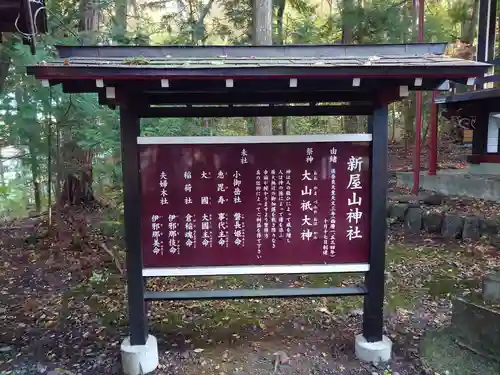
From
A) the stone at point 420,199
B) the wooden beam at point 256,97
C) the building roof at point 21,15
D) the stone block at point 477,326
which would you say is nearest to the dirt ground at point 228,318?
the stone block at point 477,326

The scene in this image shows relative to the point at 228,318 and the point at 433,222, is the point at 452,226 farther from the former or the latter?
the point at 228,318

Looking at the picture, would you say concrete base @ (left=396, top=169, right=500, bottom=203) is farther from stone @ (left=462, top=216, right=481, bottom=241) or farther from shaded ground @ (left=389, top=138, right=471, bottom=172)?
shaded ground @ (left=389, top=138, right=471, bottom=172)

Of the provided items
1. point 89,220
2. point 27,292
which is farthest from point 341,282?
point 89,220

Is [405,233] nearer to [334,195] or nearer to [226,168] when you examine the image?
[334,195]

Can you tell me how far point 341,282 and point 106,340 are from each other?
354 centimetres

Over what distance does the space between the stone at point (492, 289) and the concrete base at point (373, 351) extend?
114 cm

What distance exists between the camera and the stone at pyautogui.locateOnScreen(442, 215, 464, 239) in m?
7.90

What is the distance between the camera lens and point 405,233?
332 inches

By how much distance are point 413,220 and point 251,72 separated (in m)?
6.70

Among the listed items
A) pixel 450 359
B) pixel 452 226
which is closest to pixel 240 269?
pixel 450 359

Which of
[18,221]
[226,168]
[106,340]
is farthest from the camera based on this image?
[18,221]

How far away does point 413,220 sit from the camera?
860 centimetres

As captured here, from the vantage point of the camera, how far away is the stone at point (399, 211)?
29.1 feet

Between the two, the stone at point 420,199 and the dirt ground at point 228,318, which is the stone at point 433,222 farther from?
the stone at point 420,199
